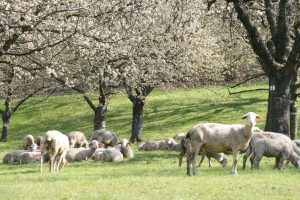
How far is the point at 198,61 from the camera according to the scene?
124 feet

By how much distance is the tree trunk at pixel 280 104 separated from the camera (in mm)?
26297

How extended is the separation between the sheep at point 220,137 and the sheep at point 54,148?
575 cm

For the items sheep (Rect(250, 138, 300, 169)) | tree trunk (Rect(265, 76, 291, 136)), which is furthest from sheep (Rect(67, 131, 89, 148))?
sheep (Rect(250, 138, 300, 169))

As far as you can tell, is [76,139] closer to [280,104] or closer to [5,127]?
[280,104]

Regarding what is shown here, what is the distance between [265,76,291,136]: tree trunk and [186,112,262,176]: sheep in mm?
6412

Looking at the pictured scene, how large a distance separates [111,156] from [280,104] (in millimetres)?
7871

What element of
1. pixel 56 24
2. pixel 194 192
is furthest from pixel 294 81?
pixel 194 192

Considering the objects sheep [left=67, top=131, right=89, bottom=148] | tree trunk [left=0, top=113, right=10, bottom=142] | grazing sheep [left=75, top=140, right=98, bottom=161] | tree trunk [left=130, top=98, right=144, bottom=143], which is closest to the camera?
grazing sheep [left=75, top=140, right=98, bottom=161]

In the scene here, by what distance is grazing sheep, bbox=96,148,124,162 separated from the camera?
88.5 feet

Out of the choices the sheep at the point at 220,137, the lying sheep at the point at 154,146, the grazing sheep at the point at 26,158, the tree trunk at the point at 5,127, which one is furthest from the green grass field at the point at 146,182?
the lying sheep at the point at 154,146

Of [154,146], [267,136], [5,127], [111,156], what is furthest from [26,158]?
[5,127]

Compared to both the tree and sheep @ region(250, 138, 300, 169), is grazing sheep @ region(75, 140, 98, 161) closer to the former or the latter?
the tree

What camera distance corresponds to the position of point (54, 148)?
22.9m

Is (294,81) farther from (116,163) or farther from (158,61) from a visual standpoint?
(116,163)
